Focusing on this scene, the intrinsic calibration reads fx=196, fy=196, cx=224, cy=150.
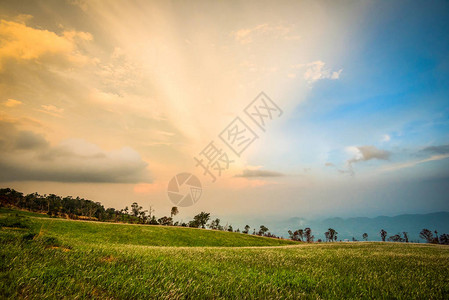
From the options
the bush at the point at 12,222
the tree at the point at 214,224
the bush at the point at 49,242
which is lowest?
the tree at the point at 214,224

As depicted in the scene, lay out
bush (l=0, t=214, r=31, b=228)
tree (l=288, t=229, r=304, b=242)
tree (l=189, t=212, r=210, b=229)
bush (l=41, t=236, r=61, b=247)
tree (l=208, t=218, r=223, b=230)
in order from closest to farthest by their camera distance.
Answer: bush (l=41, t=236, r=61, b=247) → bush (l=0, t=214, r=31, b=228) → tree (l=189, t=212, r=210, b=229) → tree (l=208, t=218, r=223, b=230) → tree (l=288, t=229, r=304, b=242)

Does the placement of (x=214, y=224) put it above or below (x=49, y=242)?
below

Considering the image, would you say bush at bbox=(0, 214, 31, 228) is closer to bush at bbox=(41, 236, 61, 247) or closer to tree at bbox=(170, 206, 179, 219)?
bush at bbox=(41, 236, 61, 247)

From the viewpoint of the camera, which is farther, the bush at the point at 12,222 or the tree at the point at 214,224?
the tree at the point at 214,224

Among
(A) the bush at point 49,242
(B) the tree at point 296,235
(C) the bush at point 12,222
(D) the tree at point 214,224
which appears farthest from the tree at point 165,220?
(A) the bush at point 49,242

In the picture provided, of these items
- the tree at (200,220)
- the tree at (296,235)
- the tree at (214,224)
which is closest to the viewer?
the tree at (200,220)

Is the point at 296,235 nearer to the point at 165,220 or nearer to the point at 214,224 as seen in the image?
the point at 214,224

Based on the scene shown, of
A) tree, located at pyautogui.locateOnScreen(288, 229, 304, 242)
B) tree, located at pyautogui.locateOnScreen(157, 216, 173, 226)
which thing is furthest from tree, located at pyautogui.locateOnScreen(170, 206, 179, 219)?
tree, located at pyautogui.locateOnScreen(288, 229, 304, 242)

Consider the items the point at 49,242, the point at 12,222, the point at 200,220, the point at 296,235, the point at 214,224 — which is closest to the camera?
the point at 49,242

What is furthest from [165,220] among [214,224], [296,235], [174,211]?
[296,235]

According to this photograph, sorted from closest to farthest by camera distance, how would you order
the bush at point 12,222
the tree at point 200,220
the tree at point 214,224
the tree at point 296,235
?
1. the bush at point 12,222
2. the tree at point 200,220
3. the tree at point 214,224
4. the tree at point 296,235

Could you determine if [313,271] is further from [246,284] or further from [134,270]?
[134,270]

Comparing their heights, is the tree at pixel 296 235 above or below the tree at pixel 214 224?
below

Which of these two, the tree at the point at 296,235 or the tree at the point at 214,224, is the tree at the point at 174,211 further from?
the tree at the point at 296,235
